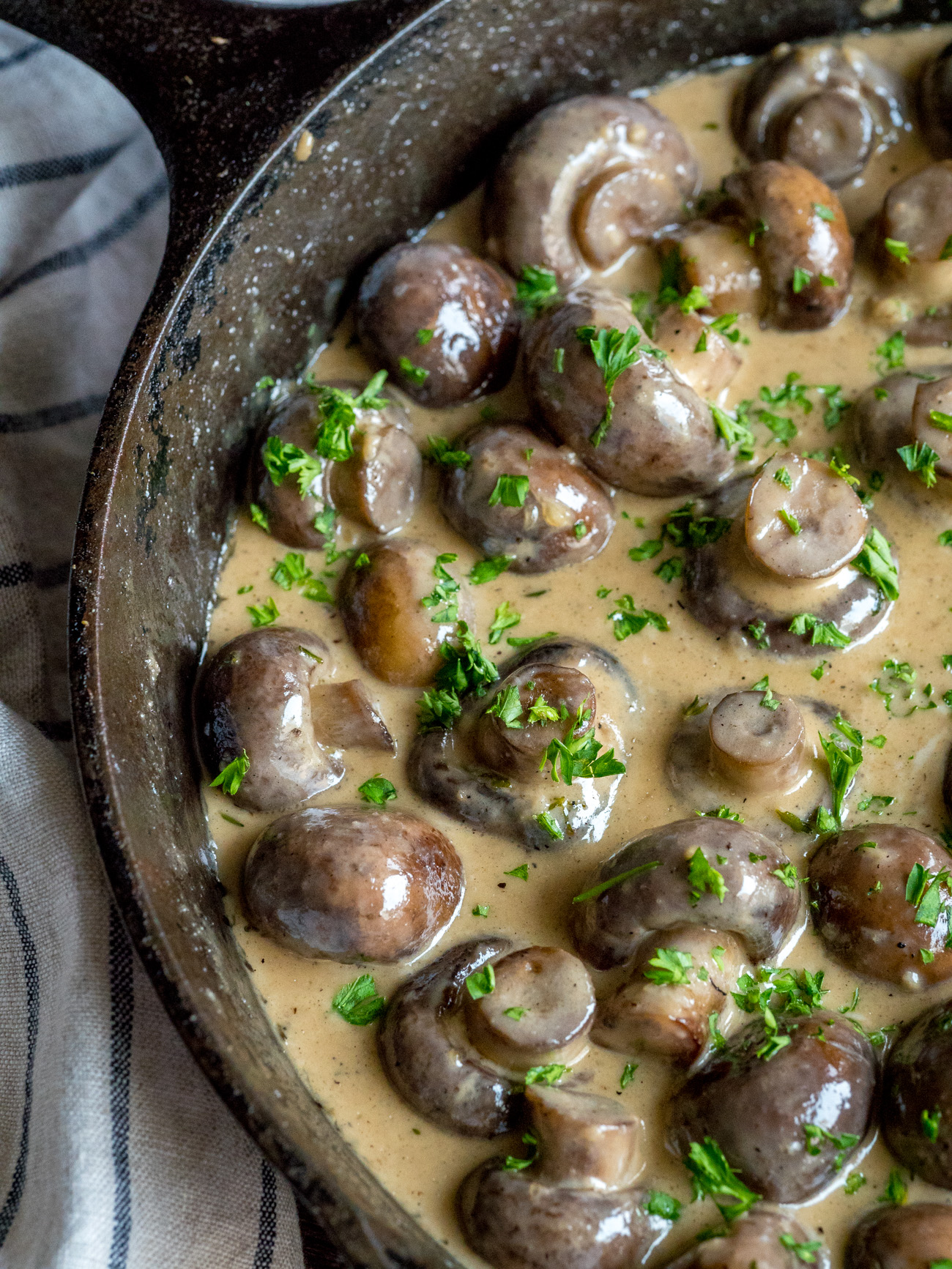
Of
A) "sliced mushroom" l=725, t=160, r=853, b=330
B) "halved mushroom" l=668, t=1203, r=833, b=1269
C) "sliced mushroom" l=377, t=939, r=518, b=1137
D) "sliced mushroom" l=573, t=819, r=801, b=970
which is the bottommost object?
"halved mushroom" l=668, t=1203, r=833, b=1269

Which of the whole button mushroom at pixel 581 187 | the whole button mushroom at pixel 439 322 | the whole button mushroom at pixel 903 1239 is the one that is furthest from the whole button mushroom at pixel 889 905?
the whole button mushroom at pixel 581 187

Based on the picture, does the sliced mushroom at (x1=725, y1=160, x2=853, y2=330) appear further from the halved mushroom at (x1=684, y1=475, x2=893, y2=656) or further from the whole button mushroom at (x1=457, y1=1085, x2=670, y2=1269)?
the whole button mushroom at (x1=457, y1=1085, x2=670, y2=1269)

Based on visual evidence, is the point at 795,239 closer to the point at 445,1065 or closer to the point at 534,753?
the point at 534,753

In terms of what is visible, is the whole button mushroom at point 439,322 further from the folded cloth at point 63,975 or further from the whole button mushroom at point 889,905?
the whole button mushroom at point 889,905

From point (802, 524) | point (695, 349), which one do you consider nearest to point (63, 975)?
point (802, 524)

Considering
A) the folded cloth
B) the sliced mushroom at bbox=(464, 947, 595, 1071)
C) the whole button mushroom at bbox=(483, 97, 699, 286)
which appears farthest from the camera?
the whole button mushroom at bbox=(483, 97, 699, 286)

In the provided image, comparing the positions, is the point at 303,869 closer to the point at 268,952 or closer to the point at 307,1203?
the point at 268,952

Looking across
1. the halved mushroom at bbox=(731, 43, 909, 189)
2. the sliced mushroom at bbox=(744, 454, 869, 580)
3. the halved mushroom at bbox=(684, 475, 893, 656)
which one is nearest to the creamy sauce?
the halved mushroom at bbox=(684, 475, 893, 656)
